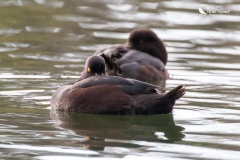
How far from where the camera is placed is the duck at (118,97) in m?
11.4

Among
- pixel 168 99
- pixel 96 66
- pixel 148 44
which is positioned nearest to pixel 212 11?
pixel 148 44

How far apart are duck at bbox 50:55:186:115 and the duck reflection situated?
87 millimetres

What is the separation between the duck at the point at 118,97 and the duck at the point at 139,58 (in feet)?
8.20

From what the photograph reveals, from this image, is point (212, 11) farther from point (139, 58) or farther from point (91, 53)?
point (139, 58)

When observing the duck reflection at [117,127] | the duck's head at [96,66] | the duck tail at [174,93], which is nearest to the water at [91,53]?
the duck reflection at [117,127]

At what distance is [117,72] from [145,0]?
7.33 meters

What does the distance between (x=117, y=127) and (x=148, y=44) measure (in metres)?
5.28

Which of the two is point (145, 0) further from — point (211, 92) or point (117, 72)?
point (211, 92)

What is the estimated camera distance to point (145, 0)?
21.8 m

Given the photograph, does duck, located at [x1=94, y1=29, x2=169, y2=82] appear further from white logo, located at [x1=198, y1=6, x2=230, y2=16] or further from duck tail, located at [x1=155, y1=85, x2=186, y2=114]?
white logo, located at [x1=198, y1=6, x2=230, y2=16]

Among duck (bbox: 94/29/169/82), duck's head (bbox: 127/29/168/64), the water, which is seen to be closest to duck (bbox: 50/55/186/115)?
the water

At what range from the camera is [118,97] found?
37.4 ft

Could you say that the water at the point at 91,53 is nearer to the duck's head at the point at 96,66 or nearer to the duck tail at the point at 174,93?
the duck tail at the point at 174,93

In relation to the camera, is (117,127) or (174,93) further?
(174,93)
